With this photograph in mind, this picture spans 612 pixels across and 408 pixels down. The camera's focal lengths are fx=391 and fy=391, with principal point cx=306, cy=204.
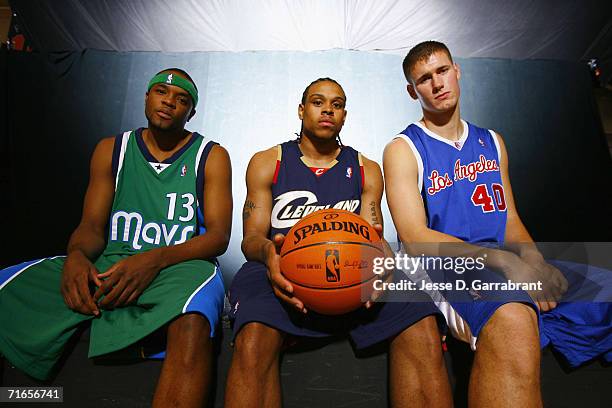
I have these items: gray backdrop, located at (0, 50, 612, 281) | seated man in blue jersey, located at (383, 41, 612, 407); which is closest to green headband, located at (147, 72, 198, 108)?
seated man in blue jersey, located at (383, 41, 612, 407)

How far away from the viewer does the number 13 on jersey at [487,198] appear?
5.41 ft

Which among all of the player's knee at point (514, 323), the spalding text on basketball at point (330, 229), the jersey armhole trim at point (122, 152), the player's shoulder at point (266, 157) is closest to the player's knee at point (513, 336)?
the player's knee at point (514, 323)

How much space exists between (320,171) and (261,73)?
1907mm

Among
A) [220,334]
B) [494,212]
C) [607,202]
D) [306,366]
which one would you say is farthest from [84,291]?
[607,202]

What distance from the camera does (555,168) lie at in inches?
128

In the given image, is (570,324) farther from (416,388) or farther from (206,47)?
(206,47)

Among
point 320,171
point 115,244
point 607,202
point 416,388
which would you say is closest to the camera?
point 416,388

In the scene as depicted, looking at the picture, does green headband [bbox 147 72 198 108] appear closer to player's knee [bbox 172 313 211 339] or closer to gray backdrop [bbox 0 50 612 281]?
player's knee [bbox 172 313 211 339]

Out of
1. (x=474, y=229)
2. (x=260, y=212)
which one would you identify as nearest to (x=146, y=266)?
(x=260, y=212)

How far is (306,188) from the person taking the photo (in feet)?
5.59

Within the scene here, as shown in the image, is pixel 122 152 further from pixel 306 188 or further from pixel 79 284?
pixel 306 188

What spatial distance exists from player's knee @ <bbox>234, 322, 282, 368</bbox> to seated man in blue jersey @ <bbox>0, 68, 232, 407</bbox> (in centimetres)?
→ 13

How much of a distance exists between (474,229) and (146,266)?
1.27 meters

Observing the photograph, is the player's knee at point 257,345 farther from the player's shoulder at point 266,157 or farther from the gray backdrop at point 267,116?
the gray backdrop at point 267,116
